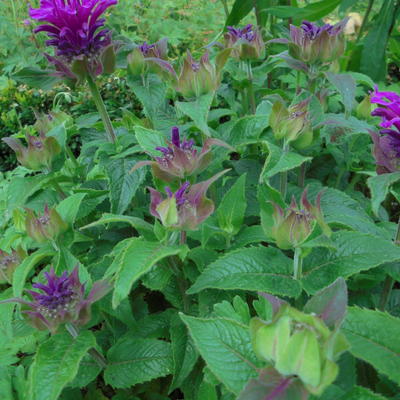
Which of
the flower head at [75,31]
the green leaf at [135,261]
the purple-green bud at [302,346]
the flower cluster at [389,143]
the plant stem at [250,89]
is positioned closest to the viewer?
the purple-green bud at [302,346]

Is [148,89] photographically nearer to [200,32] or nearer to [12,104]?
[12,104]

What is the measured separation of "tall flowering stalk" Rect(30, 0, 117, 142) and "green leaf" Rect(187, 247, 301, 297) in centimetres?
40

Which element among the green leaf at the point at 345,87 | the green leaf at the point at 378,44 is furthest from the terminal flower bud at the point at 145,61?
the green leaf at the point at 378,44

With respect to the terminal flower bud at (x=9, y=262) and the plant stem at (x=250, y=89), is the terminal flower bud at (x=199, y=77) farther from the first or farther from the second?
the terminal flower bud at (x=9, y=262)

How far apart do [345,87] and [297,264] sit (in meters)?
0.34

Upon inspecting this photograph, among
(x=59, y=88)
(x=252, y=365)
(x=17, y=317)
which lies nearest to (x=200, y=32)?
(x=59, y=88)

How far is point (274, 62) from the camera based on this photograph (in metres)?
0.94

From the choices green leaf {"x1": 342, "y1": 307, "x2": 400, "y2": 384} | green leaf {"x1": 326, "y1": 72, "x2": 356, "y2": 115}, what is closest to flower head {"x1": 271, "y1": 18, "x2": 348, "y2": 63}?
green leaf {"x1": 326, "y1": 72, "x2": 356, "y2": 115}

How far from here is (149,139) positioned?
69 centimetres

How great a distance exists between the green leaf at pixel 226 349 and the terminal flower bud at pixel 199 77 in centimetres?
40

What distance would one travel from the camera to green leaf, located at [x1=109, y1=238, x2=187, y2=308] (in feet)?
1.57

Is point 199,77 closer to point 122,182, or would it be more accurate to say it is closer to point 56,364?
point 122,182

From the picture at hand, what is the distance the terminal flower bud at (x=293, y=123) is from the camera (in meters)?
0.65

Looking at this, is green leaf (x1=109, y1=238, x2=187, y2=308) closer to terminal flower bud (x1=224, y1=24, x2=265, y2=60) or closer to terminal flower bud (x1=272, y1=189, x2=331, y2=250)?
terminal flower bud (x1=272, y1=189, x2=331, y2=250)
